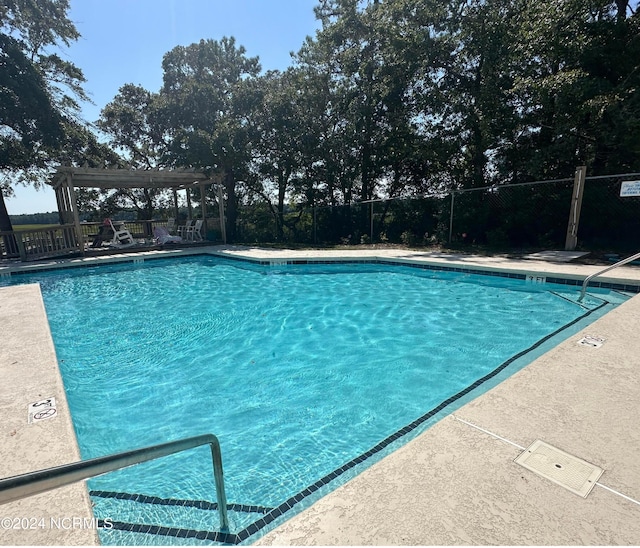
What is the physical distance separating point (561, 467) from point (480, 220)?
9484 mm

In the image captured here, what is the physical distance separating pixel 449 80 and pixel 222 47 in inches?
437

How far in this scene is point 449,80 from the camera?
421 inches

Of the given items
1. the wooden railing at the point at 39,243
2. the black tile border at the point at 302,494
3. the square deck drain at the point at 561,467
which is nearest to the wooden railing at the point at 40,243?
the wooden railing at the point at 39,243

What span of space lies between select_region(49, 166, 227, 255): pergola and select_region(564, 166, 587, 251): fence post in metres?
10.8

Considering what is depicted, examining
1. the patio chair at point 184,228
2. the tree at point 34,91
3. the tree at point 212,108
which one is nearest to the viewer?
the tree at point 34,91

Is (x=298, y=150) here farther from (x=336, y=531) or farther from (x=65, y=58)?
(x=336, y=531)

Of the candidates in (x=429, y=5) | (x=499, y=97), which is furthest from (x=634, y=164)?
(x=429, y=5)

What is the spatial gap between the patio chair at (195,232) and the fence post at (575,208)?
39.4 ft

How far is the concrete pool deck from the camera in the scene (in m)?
1.18

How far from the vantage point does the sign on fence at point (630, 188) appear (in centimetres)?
690

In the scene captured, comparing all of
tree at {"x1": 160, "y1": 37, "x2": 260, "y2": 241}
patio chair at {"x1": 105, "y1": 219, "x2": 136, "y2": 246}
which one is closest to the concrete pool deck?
patio chair at {"x1": 105, "y1": 219, "x2": 136, "y2": 246}

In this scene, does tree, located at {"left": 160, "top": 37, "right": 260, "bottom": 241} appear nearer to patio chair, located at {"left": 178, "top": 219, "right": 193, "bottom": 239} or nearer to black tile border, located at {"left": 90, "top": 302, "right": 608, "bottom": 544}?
patio chair, located at {"left": 178, "top": 219, "right": 193, "bottom": 239}

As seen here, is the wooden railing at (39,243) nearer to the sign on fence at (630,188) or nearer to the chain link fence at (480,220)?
the chain link fence at (480,220)

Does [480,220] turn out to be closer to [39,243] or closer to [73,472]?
[73,472]
